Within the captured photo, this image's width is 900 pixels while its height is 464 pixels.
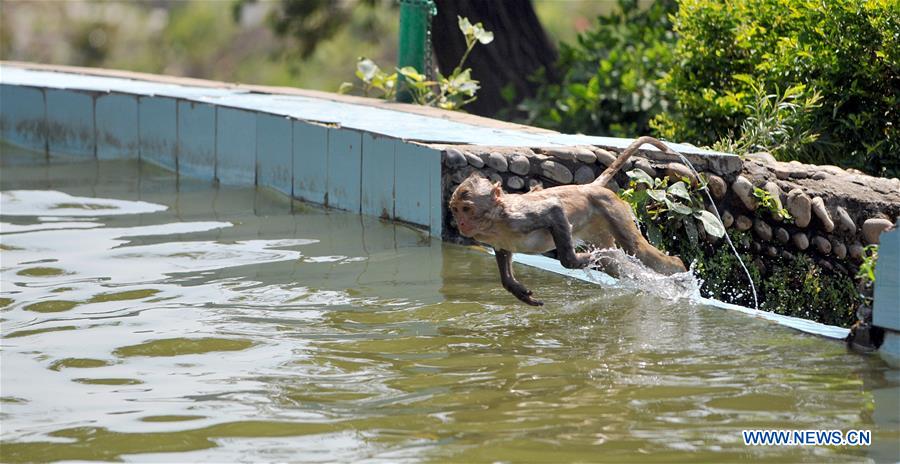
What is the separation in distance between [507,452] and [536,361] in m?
1.11

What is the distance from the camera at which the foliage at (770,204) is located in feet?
22.5

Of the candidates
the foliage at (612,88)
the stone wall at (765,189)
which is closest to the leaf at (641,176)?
the stone wall at (765,189)

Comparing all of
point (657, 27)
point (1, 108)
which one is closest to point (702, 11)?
point (657, 27)

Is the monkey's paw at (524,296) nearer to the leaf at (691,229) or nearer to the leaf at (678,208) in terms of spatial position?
the leaf at (678,208)

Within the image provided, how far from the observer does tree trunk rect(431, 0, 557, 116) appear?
459 inches

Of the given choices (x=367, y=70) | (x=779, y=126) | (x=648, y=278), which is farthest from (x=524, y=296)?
(x=367, y=70)

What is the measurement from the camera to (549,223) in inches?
226

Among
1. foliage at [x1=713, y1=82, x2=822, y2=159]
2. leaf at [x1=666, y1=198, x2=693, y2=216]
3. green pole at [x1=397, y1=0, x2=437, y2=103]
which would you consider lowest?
leaf at [x1=666, y1=198, x2=693, y2=216]

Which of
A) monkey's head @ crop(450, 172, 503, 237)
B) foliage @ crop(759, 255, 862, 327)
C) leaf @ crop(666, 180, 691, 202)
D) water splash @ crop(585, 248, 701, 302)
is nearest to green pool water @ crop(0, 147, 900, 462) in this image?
water splash @ crop(585, 248, 701, 302)

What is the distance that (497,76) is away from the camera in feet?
38.9

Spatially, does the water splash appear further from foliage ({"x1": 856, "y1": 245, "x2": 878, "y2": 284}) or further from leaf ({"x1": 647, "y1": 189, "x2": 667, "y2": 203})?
foliage ({"x1": 856, "y1": 245, "x2": 878, "y2": 284})

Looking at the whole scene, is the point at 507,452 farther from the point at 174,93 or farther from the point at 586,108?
the point at 174,93

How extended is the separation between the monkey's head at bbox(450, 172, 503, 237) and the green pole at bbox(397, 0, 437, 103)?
4683 mm

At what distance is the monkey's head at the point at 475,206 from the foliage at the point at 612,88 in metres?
4.35
